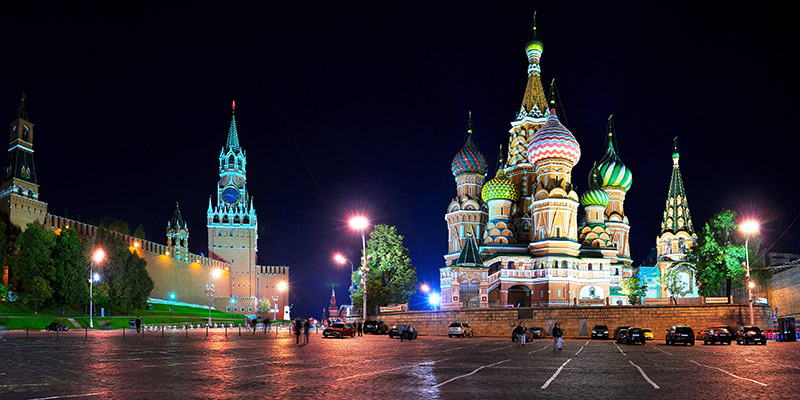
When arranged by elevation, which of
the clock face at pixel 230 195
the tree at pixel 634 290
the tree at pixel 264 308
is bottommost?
the tree at pixel 264 308

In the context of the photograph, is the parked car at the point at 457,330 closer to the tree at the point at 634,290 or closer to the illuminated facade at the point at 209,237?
the tree at the point at 634,290

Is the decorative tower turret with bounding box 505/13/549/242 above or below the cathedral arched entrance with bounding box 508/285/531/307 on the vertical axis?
above

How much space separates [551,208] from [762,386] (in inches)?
2056

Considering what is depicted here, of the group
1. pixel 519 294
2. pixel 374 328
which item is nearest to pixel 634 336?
pixel 374 328

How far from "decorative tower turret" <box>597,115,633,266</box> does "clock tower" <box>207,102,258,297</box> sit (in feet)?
221

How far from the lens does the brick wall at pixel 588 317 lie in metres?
42.0

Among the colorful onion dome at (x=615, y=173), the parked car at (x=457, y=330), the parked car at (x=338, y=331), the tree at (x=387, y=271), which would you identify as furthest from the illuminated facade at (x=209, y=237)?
the colorful onion dome at (x=615, y=173)

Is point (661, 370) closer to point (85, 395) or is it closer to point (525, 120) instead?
point (85, 395)

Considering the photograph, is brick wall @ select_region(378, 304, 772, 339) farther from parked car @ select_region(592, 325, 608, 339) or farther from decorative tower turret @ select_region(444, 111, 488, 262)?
decorative tower turret @ select_region(444, 111, 488, 262)

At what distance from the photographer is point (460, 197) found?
75.6m

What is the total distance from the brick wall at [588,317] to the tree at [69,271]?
26.4 m

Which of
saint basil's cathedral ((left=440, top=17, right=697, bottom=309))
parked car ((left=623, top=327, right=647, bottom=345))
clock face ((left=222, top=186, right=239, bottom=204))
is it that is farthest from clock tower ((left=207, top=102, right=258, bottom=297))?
parked car ((left=623, top=327, right=647, bottom=345))

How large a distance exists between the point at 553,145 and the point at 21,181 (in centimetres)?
4935

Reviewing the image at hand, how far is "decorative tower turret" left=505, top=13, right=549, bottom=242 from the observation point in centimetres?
7131
